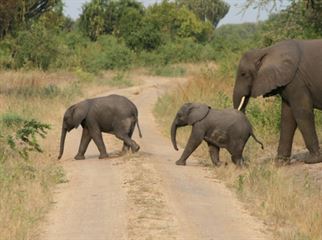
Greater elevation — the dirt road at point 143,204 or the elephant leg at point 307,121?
the elephant leg at point 307,121

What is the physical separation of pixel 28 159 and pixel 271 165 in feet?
13.7

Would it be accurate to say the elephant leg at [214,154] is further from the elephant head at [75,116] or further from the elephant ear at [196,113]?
the elephant head at [75,116]

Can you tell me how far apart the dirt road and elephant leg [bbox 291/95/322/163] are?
6.28 feet

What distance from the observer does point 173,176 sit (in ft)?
35.4

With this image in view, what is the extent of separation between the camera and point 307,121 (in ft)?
38.5

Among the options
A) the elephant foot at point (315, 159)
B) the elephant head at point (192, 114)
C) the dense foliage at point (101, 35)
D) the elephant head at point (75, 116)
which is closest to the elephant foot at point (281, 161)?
the elephant foot at point (315, 159)

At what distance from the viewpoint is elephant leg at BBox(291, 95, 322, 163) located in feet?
38.6

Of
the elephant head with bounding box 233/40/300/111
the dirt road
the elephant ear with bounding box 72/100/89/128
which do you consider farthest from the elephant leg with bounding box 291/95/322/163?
the elephant ear with bounding box 72/100/89/128

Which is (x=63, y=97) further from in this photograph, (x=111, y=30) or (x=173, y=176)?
(x=111, y=30)

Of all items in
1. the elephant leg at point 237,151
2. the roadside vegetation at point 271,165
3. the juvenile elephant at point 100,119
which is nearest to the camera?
the roadside vegetation at point 271,165

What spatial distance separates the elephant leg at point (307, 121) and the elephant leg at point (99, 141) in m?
3.68

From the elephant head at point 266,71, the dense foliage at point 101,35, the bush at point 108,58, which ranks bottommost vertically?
the bush at point 108,58

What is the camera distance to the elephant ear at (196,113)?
1196 cm

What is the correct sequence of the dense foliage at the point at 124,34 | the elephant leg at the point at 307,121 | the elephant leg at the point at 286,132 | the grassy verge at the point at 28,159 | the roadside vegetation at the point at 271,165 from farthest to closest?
the dense foliage at the point at 124,34, the elephant leg at the point at 286,132, the elephant leg at the point at 307,121, the roadside vegetation at the point at 271,165, the grassy verge at the point at 28,159
